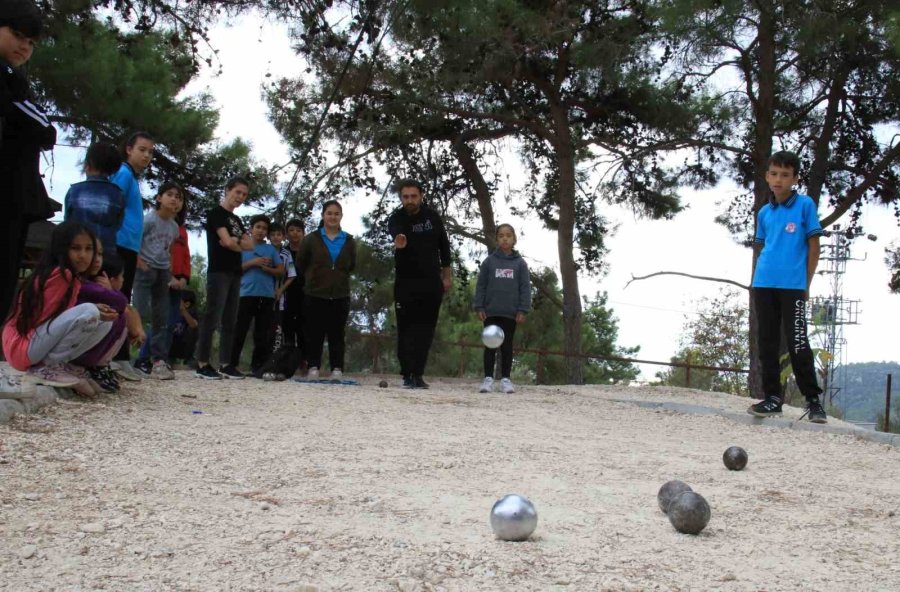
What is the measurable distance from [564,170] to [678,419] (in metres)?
7.12

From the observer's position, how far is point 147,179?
1433cm

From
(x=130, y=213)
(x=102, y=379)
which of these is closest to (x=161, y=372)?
(x=130, y=213)

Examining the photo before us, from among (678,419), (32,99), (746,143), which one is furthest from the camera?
(746,143)

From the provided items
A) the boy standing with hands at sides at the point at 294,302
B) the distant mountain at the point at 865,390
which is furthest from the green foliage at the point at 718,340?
the boy standing with hands at sides at the point at 294,302

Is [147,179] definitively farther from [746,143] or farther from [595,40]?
[746,143]

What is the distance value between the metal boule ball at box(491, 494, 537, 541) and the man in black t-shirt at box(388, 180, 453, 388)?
18.2 ft

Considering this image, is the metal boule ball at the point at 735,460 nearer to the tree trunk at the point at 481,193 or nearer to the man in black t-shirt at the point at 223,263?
the man in black t-shirt at the point at 223,263

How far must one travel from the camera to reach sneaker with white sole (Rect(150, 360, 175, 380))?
7.36 metres

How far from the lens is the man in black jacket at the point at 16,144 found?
11.4 ft

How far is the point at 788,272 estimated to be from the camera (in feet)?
21.5

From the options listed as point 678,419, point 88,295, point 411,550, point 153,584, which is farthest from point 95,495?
point 678,419

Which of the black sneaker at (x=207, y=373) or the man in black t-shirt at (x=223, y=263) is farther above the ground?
the man in black t-shirt at (x=223, y=263)

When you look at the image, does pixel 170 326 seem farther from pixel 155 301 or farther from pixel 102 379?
pixel 102 379

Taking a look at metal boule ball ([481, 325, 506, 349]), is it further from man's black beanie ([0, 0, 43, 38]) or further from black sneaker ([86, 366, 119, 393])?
man's black beanie ([0, 0, 43, 38])
